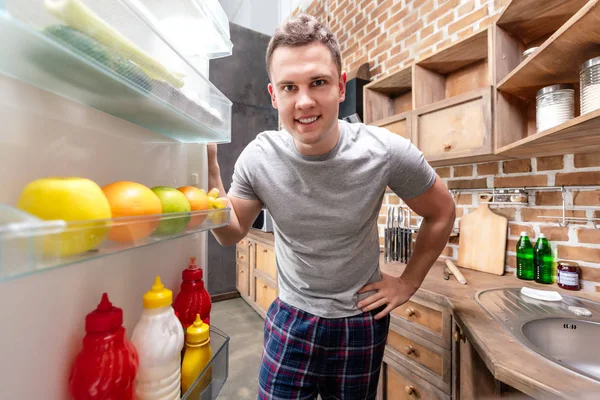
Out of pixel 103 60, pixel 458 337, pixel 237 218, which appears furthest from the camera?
pixel 458 337

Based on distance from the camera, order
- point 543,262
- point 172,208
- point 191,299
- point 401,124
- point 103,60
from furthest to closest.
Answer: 1. point 401,124
2. point 543,262
3. point 191,299
4. point 172,208
5. point 103,60

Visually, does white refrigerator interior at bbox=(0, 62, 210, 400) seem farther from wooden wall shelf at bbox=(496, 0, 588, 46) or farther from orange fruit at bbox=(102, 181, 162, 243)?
wooden wall shelf at bbox=(496, 0, 588, 46)

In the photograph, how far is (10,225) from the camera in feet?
0.92

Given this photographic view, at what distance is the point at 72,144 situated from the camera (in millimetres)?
527

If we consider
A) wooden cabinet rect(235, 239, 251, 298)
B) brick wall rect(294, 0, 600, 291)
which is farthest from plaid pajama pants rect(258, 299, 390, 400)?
wooden cabinet rect(235, 239, 251, 298)

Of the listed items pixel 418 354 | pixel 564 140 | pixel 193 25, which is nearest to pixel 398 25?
pixel 564 140

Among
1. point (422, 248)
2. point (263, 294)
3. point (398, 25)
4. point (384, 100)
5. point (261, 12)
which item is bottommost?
point (263, 294)

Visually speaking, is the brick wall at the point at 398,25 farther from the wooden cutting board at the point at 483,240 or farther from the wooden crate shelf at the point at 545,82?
the wooden cutting board at the point at 483,240

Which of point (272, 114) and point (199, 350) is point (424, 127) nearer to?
point (199, 350)

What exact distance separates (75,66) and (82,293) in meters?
0.39

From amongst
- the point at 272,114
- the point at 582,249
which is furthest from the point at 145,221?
the point at 272,114

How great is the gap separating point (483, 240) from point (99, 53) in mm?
1878

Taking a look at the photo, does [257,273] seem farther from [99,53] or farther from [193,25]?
[99,53]

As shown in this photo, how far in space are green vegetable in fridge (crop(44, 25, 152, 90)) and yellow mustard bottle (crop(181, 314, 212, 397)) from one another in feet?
1.79
